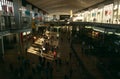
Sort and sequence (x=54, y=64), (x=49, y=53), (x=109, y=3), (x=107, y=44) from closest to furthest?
(x=54, y=64), (x=49, y=53), (x=107, y=44), (x=109, y=3)

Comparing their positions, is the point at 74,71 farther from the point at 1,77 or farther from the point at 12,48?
the point at 12,48

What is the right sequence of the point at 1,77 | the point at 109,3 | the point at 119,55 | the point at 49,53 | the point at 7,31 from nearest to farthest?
1. the point at 1,77
2. the point at 7,31
3. the point at 119,55
4. the point at 49,53
5. the point at 109,3

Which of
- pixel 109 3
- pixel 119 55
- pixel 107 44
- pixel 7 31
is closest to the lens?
pixel 7 31

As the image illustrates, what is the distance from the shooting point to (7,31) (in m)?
22.7

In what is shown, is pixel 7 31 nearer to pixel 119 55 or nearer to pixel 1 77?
pixel 1 77

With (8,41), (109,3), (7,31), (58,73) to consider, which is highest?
(109,3)

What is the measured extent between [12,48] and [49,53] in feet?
27.7

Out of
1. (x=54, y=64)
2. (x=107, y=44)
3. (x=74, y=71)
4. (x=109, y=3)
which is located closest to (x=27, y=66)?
(x=54, y=64)

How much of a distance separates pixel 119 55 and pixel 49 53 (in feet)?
38.2

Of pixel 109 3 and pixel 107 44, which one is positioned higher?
pixel 109 3

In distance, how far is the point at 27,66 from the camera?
24844 mm

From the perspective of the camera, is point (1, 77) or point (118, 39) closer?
point (1, 77)

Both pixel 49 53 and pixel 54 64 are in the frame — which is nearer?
pixel 54 64

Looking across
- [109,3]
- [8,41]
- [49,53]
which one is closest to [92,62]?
[49,53]
